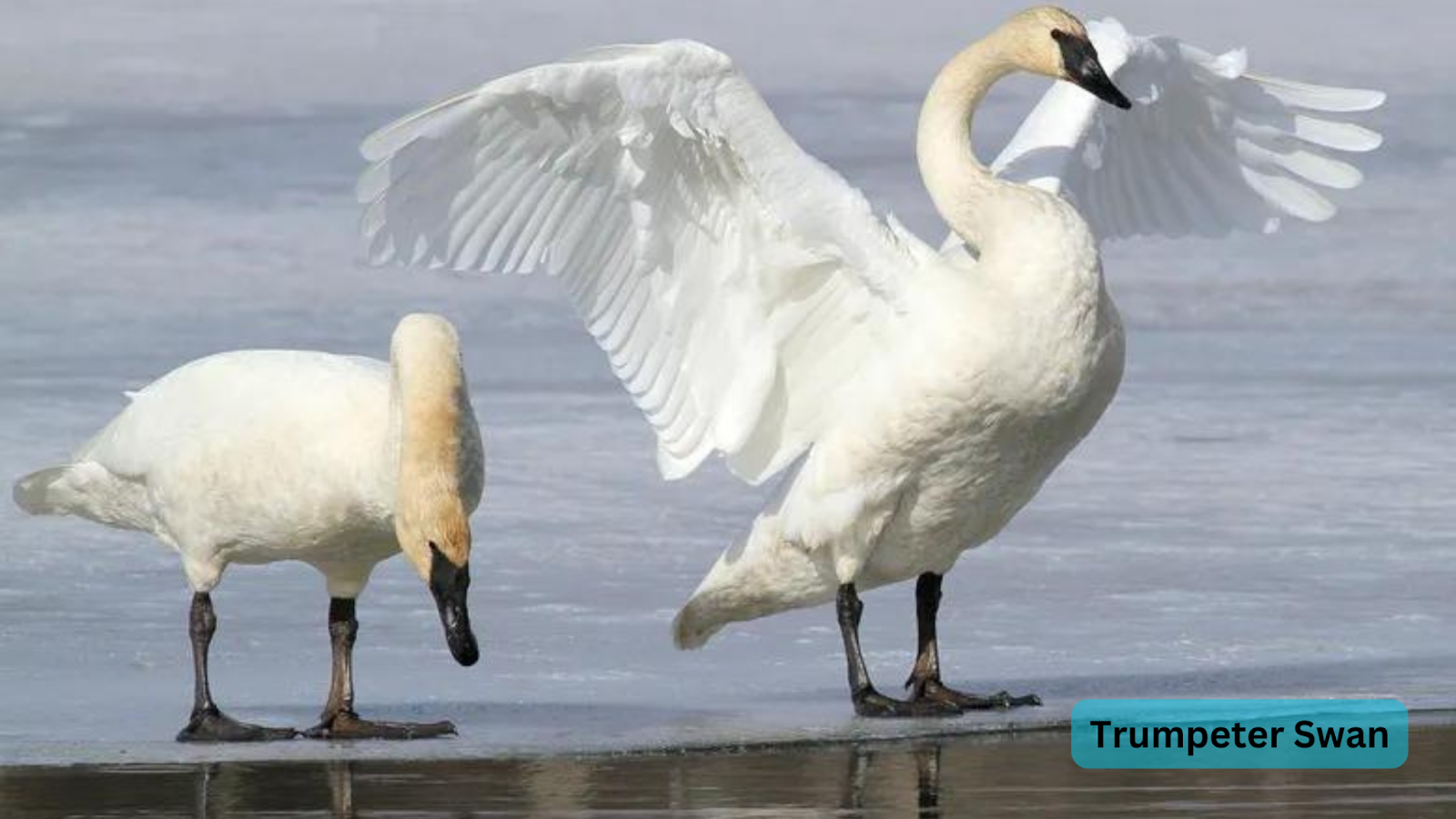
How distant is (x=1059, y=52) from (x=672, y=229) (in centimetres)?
118

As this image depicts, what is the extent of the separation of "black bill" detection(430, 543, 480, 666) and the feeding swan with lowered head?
3.99 ft

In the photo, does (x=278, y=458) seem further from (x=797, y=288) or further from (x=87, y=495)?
(x=797, y=288)

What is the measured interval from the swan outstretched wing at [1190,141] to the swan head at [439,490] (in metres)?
2.71

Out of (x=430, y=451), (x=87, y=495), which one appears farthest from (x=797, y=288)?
(x=87, y=495)

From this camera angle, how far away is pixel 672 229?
29.1 feet

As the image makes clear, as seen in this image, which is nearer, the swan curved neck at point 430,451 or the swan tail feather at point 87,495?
the swan curved neck at point 430,451

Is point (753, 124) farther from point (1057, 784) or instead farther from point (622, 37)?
point (622, 37)

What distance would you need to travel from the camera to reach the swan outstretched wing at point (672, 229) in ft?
27.6

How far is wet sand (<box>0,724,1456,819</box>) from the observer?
6.47 metres

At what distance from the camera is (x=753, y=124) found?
27.5 feet

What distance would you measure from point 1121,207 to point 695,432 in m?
1.94

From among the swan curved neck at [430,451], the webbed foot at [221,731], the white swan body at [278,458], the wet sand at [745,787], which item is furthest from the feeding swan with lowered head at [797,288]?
the webbed foot at [221,731]

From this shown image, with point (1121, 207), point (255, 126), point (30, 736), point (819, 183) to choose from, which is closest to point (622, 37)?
point (255, 126)

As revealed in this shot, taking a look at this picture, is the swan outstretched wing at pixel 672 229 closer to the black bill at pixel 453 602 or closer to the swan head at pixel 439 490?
the swan head at pixel 439 490
